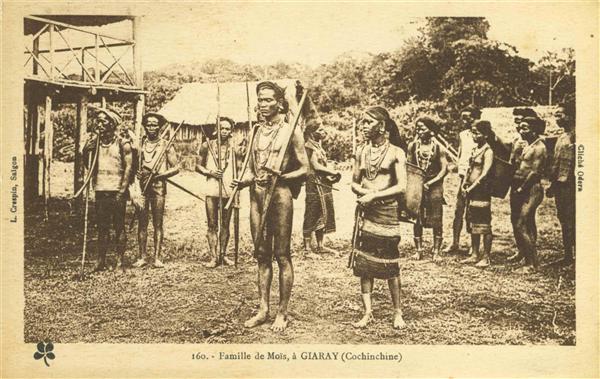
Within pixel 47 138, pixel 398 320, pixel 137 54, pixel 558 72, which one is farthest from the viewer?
pixel 47 138

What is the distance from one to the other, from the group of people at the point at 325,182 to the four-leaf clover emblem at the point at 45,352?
0.82 meters

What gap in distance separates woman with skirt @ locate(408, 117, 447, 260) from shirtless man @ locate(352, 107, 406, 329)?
1.32ft

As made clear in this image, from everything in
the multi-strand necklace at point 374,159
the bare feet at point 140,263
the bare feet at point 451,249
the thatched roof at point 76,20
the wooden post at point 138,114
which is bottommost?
the bare feet at point 140,263

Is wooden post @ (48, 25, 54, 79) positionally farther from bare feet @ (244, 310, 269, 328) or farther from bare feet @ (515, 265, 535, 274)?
bare feet @ (515, 265, 535, 274)

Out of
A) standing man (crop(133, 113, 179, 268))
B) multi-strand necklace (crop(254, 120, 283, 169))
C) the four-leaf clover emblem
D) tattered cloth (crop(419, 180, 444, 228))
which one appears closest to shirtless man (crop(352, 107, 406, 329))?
tattered cloth (crop(419, 180, 444, 228))

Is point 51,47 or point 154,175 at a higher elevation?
point 51,47

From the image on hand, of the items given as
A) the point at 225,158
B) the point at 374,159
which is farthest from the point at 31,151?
the point at 374,159

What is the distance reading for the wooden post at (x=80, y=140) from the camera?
5.49 metres

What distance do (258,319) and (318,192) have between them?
1286mm

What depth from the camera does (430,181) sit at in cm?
537

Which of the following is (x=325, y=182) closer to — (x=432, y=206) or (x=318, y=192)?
(x=318, y=192)

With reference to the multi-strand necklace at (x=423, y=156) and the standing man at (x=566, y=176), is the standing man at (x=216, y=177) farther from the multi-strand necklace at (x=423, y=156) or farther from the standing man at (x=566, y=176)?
the standing man at (x=566, y=176)

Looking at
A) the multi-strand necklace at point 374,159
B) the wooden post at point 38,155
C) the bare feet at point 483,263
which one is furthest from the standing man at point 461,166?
the wooden post at point 38,155

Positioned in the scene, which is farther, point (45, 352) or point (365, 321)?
point (45, 352)
